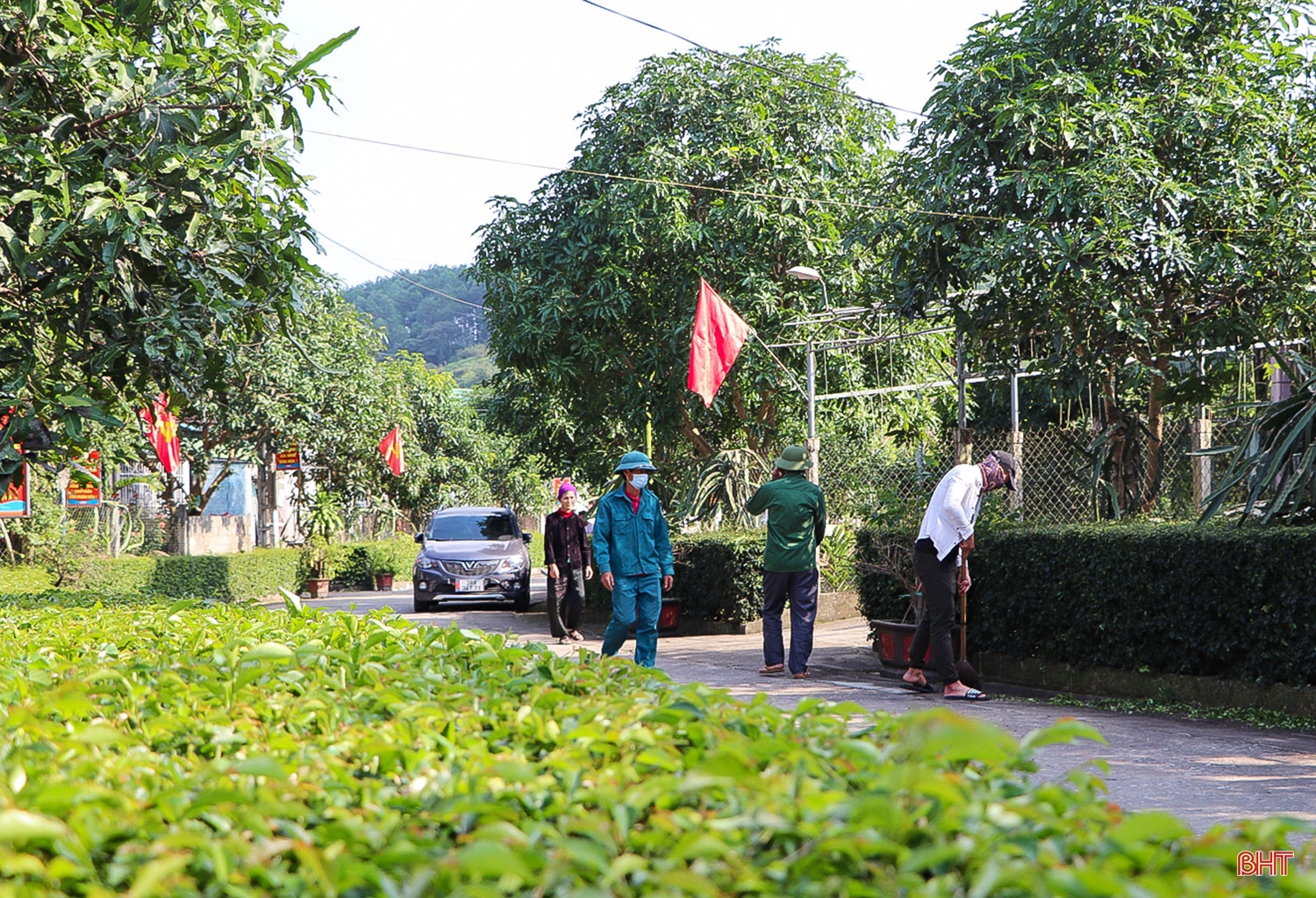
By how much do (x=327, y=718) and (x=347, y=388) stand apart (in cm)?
2832

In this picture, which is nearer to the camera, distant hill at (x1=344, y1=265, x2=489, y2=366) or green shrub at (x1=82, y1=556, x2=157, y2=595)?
green shrub at (x1=82, y1=556, x2=157, y2=595)

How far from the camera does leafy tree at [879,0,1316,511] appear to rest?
997 cm

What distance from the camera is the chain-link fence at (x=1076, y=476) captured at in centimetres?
1124

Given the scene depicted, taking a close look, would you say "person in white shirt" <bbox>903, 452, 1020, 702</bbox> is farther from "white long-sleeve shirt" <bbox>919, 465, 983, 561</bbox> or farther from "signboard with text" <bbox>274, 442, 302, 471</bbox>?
"signboard with text" <bbox>274, 442, 302, 471</bbox>

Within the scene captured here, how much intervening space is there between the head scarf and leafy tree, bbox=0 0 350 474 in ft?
16.7

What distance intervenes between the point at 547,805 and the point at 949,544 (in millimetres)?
7138

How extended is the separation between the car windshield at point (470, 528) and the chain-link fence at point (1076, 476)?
25.2ft

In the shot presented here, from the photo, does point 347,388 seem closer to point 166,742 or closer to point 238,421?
point 238,421

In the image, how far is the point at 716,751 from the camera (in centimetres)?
211

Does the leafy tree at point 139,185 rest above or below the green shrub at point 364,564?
→ above

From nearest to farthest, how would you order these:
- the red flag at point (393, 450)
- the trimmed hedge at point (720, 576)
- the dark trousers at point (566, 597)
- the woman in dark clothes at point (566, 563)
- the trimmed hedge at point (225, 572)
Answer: the woman in dark clothes at point (566, 563) → the dark trousers at point (566, 597) → the trimmed hedge at point (720, 576) → the trimmed hedge at point (225, 572) → the red flag at point (393, 450)

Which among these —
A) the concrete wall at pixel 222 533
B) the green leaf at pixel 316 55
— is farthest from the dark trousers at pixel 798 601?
the concrete wall at pixel 222 533

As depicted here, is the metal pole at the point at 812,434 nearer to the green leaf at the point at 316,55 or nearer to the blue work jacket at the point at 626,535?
the blue work jacket at the point at 626,535

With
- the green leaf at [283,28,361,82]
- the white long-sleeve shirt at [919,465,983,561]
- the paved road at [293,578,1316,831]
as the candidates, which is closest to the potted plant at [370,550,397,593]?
the paved road at [293,578,1316,831]
